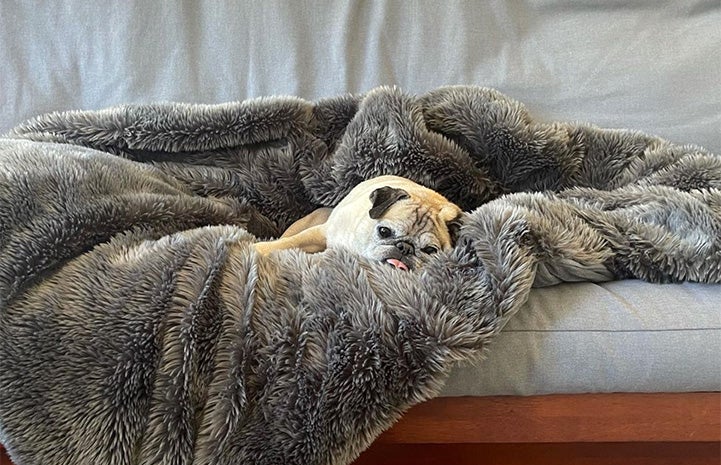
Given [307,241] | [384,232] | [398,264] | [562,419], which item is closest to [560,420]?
[562,419]

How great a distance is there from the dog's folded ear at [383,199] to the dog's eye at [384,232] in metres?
0.02

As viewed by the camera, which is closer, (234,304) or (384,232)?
(234,304)

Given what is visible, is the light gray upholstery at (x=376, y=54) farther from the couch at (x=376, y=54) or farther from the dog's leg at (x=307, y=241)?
the dog's leg at (x=307, y=241)

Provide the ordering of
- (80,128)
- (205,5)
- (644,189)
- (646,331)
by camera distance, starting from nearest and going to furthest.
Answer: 1. (646,331)
2. (644,189)
3. (80,128)
4. (205,5)

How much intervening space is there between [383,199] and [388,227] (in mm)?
51

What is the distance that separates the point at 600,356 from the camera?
0.94 m

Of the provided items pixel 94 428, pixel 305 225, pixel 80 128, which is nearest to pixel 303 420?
pixel 94 428

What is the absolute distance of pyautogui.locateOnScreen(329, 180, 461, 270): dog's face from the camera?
114 centimetres

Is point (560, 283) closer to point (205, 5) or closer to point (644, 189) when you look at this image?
point (644, 189)

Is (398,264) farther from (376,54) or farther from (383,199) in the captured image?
(376,54)

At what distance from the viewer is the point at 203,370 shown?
0.88 metres

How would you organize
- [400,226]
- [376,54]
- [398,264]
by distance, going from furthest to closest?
1. [376,54]
2. [400,226]
3. [398,264]

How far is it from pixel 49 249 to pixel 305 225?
54cm

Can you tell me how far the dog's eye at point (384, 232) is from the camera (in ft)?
3.86
